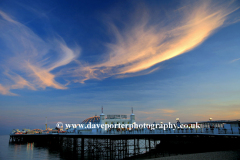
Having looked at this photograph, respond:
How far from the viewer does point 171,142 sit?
6328 centimetres

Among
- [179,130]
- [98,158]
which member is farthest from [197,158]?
[98,158]

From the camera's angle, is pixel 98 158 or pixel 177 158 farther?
pixel 98 158

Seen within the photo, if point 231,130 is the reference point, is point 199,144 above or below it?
below

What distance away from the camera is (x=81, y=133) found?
5125 cm

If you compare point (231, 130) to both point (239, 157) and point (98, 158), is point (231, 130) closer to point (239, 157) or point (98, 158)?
point (239, 157)

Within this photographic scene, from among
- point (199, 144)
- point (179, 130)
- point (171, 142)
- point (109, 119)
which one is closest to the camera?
point (179, 130)

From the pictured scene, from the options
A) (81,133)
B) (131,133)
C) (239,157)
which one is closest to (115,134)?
(131,133)

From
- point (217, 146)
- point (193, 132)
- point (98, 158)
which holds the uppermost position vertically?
point (193, 132)

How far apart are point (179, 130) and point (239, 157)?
11.0 metres

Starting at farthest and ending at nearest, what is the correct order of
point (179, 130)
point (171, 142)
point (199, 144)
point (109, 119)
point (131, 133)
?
1. point (109, 119)
2. point (171, 142)
3. point (199, 144)
4. point (131, 133)
5. point (179, 130)

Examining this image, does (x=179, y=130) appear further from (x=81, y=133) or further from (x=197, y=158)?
(x=81, y=133)

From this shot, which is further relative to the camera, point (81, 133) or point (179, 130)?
point (81, 133)

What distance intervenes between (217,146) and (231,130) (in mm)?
12251

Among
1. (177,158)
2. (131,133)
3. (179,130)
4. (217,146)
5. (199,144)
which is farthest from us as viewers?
(199,144)
